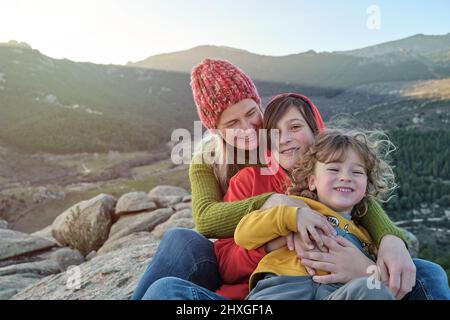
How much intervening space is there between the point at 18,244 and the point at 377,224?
6.92 metres

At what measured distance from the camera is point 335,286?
79.6 inches

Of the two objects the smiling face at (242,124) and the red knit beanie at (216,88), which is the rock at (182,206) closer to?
the red knit beanie at (216,88)

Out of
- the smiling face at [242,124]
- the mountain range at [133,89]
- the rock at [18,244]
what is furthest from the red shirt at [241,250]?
the mountain range at [133,89]

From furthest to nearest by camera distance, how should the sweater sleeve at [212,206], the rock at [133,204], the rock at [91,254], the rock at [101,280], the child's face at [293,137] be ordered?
the rock at [133,204]
the rock at [91,254]
the rock at [101,280]
the child's face at [293,137]
the sweater sleeve at [212,206]

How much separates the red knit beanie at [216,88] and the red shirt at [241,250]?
0.62 m

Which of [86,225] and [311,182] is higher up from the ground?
[311,182]

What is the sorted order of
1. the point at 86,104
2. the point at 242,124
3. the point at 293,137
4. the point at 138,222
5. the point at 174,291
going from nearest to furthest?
the point at 174,291, the point at 293,137, the point at 242,124, the point at 138,222, the point at 86,104

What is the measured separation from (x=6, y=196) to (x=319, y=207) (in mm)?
21766

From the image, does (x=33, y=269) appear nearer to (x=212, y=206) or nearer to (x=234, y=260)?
(x=212, y=206)

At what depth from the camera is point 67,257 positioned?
294 inches

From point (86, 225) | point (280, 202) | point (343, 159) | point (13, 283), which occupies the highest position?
point (343, 159)

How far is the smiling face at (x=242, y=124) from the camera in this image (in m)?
3.00

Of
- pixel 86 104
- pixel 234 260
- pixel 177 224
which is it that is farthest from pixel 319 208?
pixel 86 104
